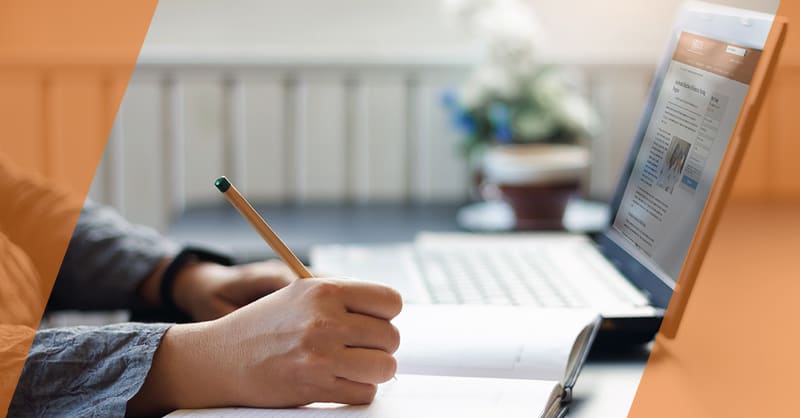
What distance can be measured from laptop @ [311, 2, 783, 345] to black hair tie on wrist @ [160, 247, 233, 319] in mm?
140

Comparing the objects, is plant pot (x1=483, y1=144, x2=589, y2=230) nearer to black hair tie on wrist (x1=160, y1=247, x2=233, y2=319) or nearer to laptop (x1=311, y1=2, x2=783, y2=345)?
laptop (x1=311, y1=2, x2=783, y2=345)

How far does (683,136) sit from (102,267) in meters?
0.63

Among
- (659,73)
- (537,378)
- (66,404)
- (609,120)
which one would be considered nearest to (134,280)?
(66,404)

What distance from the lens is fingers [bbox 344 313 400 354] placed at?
0.64 meters

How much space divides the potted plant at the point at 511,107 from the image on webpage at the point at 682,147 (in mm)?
624

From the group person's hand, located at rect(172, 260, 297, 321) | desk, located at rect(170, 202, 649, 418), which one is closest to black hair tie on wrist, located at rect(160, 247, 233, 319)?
person's hand, located at rect(172, 260, 297, 321)

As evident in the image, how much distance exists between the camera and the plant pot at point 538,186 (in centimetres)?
156

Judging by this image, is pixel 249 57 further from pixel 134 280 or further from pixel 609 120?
pixel 134 280

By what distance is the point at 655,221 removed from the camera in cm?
89

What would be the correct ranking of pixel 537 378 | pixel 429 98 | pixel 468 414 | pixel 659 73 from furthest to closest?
pixel 429 98
pixel 659 73
pixel 537 378
pixel 468 414

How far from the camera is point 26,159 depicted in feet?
7.20

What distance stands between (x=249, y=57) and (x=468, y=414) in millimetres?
1724
